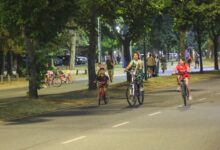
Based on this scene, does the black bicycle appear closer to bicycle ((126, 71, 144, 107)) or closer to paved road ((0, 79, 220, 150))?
paved road ((0, 79, 220, 150))

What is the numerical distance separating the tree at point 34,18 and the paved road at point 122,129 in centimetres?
344

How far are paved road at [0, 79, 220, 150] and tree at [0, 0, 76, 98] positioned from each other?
344 centimetres

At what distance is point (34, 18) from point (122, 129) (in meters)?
8.95

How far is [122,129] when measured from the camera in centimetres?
1527

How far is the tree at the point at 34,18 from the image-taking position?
22891 millimetres

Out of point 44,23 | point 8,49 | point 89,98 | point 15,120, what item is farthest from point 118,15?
point 8,49

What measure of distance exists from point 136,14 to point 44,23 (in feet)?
33.8

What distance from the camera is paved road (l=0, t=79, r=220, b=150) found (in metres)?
12.7

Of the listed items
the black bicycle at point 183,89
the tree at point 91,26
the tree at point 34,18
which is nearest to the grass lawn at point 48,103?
the tree at point 91,26

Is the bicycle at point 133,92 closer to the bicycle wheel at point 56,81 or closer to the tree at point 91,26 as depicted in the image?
the tree at point 91,26

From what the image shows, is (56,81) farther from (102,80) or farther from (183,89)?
(183,89)

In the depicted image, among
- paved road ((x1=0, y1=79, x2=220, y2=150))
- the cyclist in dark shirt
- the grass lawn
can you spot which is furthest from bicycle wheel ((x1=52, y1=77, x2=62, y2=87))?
paved road ((x1=0, y1=79, x2=220, y2=150))

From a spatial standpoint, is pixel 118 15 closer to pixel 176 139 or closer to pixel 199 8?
pixel 199 8

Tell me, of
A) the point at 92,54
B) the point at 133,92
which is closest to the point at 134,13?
the point at 92,54
